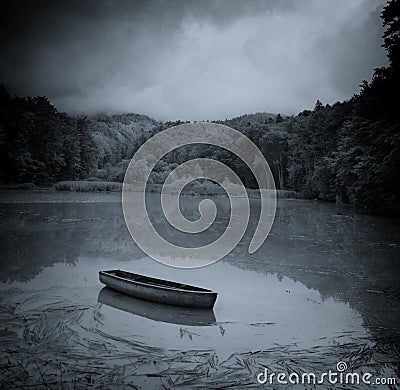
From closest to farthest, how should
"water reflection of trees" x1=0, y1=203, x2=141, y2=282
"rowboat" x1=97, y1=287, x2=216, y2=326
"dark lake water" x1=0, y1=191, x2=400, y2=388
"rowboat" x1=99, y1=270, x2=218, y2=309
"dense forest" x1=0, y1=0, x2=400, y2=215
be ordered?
1. "dark lake water" x1=0, y1=191, x2=400, y2=388
2. "rowboat" x1=97, y1=287, x2=216, y2=326
3. "rowboat" x1=99, y1=270, x2=218, y2=309
4. "water reflection of trees" x1=0, y1=203, x2=141, y2=282
5. "dense forest" x1=0, y1=0, x2=400, y2=215

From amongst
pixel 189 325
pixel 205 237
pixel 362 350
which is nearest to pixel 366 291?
pixel 362 350

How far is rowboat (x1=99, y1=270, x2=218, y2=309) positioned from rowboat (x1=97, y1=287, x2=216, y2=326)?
9 centimetres

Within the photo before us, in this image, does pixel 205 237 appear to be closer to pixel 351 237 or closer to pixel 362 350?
pixel 351 237

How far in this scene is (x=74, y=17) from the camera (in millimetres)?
31422

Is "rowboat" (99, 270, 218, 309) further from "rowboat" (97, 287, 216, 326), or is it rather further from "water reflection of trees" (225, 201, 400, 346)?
"water reflection of trees" (225, 201, 400, 346)

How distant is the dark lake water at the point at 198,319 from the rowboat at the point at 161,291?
0.19 m

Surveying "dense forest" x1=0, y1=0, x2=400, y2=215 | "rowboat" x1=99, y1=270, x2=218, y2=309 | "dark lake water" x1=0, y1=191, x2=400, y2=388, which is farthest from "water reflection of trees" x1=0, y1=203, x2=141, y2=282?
"dense forest" x1=0, y1=0, x2=400, y2=215

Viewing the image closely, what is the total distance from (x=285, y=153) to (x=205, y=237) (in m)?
34.7

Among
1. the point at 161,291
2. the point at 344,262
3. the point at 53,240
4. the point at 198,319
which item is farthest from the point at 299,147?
the point at 198,319

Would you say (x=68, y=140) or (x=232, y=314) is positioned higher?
(x=68, y=140)

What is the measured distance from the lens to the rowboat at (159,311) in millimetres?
6453

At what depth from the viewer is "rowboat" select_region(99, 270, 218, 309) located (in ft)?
22.2

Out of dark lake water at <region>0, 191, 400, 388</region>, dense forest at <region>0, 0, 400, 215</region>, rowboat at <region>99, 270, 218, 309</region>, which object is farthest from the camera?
dense forest at <region>0, 0, 400, 215</region>

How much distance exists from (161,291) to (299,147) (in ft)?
124
